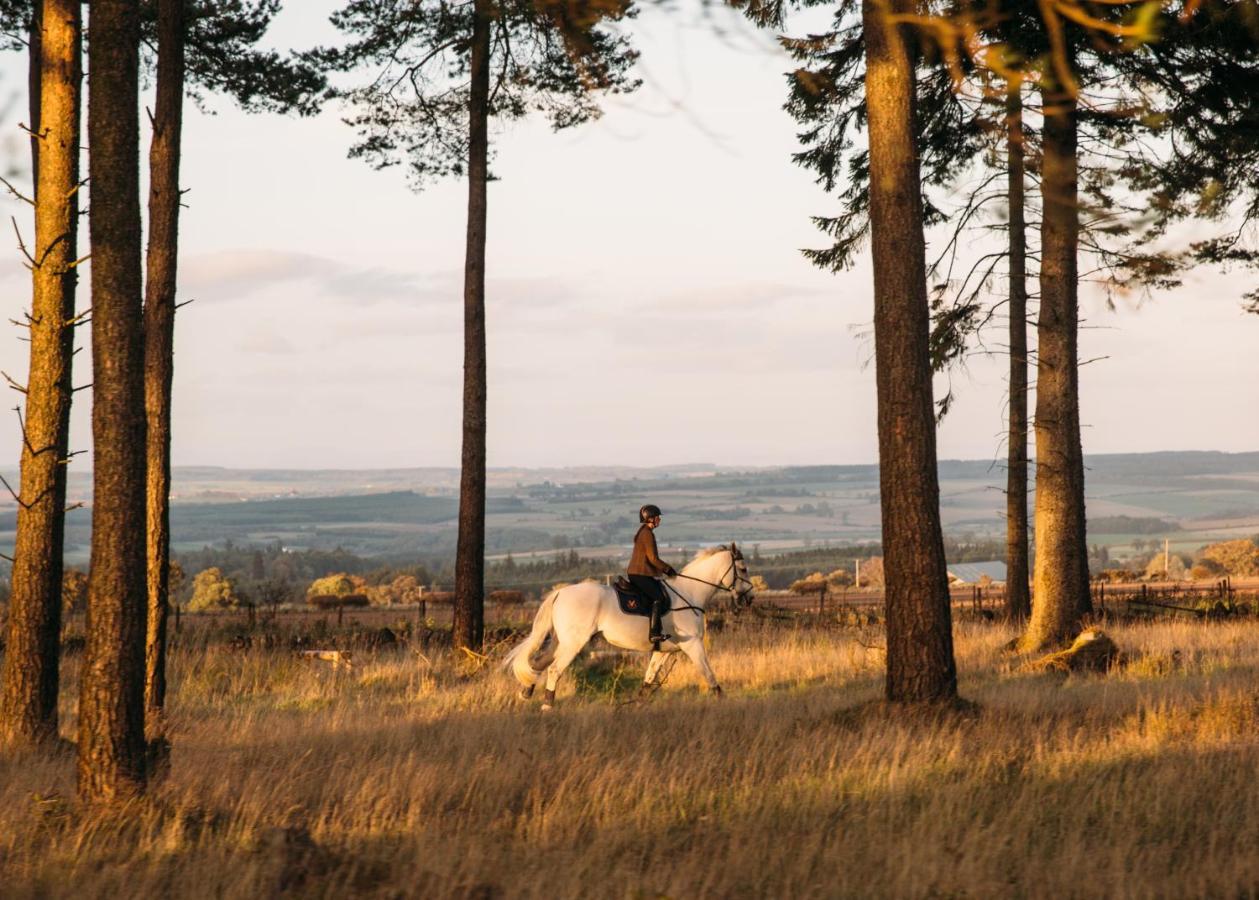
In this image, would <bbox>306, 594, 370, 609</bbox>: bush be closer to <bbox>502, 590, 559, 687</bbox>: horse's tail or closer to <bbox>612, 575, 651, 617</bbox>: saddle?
<bbox>502, 590, 559, 687</bbox>: horse's tail

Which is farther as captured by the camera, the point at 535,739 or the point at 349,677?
→ the point at 349,677

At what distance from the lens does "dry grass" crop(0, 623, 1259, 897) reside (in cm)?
689

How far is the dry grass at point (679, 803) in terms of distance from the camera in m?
6.89

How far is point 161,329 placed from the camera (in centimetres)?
1288

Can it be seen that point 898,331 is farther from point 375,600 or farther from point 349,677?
point 375,600

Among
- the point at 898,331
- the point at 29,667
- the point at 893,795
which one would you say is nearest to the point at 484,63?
the point at 898,331

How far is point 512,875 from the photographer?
695cm

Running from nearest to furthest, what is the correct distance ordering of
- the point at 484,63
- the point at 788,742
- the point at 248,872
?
the point at 248,872, the point at 788,742, the point at 484,63

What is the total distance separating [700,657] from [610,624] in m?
1.06

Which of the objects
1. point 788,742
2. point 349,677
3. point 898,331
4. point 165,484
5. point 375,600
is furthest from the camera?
point 375,600

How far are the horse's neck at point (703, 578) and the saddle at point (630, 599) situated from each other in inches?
26.9

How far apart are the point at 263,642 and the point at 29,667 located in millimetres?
9514

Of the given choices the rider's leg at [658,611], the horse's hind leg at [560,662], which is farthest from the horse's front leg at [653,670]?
the horse's hind leg at [560,662]

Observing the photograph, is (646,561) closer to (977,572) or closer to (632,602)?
(632,602)
